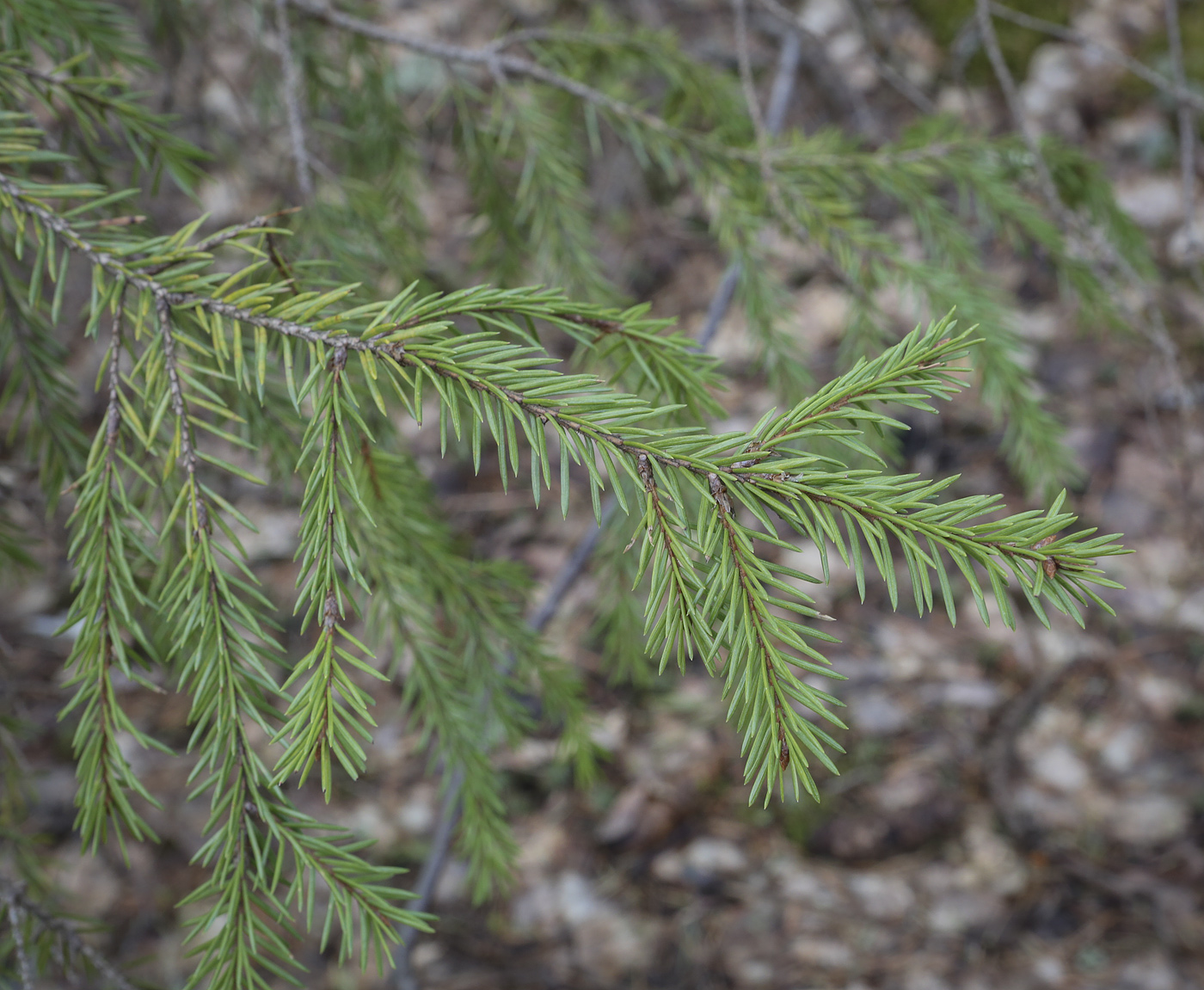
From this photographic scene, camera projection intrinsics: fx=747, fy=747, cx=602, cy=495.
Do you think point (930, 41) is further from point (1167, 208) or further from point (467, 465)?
point (467, 465)

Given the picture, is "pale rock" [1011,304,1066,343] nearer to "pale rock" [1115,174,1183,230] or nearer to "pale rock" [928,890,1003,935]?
"pale rock" [1115,174,1183,230]

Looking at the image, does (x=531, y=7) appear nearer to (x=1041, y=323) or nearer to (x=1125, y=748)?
(x=1041, y=323)

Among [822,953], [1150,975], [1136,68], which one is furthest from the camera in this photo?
[822,953]

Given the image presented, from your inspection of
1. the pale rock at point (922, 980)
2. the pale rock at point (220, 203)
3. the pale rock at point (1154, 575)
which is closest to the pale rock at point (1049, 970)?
the pale rock at point (922, 980)

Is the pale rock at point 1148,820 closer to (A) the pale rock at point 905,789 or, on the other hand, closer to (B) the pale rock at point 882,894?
(A) the pale rock at point 905,789

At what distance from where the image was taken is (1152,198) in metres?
2.96

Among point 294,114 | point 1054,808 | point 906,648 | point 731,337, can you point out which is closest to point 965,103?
point 731,337

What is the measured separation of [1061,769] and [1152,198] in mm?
2293

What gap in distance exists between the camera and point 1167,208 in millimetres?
2922

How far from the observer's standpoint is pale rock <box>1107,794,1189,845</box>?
198 centimetres

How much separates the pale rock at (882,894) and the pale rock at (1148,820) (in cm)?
59

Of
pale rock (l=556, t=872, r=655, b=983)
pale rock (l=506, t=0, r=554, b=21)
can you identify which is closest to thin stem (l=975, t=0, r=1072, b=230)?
pale rock (l=556, t=872, r=655, b=983)

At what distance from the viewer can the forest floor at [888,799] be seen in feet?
6.29

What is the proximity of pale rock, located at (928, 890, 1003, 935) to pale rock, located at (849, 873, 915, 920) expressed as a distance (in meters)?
0.07
